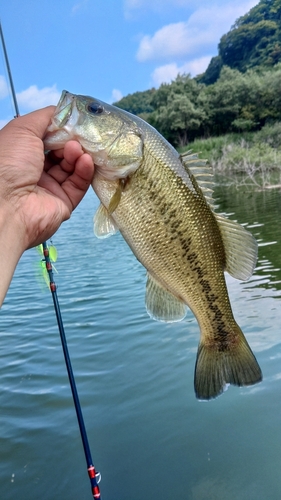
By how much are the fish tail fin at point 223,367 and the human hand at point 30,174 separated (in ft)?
3.88

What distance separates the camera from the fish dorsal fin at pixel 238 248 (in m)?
2.50

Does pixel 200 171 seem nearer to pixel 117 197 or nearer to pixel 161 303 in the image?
pixel 117 197

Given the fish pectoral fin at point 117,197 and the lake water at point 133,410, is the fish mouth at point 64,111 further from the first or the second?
the lake water at point 133,410

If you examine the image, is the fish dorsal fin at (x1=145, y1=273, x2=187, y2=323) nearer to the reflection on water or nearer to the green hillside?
the reflection on water

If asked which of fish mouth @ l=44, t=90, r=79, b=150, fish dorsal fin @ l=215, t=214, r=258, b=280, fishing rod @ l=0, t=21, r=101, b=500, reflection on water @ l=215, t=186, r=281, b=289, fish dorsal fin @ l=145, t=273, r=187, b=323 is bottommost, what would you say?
reflection on water @ l=215, t=186, r=281, b=289

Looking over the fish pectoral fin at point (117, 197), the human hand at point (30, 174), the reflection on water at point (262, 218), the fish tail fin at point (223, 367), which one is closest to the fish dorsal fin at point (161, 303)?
the fish tail fin at point (223, 367)

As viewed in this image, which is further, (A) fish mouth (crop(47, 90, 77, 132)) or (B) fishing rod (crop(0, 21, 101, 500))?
(B) fishing rod (crop(0, 21, 101, 500))

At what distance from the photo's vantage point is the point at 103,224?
2518mm

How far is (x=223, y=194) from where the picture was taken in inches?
1075

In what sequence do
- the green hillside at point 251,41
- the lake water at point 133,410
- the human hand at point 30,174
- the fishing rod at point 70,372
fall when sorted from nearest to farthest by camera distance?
the human hand at point 30,174, the fishing rod at point 70,372, the lake water at point 133,410, the green hillside at point 251,41

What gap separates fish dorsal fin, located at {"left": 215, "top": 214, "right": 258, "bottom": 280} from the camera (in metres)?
2.50

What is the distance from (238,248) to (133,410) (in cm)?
353

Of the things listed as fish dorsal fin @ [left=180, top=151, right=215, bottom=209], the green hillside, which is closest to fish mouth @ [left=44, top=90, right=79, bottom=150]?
fish dorsal fin @ [left=180, top=151, right=215, bottom=209]

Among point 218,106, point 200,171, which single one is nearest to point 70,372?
point 200,171
